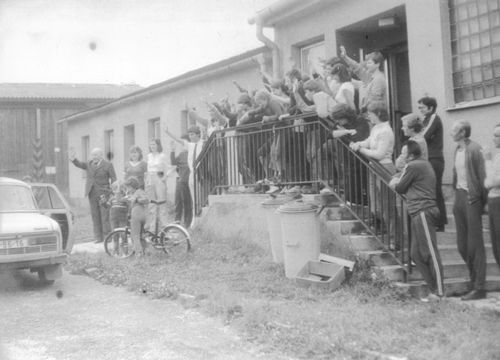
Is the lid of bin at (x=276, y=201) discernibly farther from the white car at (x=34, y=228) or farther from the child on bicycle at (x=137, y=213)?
the white car at (x=34, y=228)

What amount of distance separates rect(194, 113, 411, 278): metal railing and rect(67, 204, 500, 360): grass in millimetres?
693

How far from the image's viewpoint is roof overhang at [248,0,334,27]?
418 inches

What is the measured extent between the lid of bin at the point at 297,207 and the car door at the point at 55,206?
3631 millimetres

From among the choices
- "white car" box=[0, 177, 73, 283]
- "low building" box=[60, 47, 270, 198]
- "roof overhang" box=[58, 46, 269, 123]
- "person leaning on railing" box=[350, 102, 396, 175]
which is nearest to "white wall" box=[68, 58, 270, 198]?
"low building" box=[60, 47, 270, 198]

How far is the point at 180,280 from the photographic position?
24.2ft

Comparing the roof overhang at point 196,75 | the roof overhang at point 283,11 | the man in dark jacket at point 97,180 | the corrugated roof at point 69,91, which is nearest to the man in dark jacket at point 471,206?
the roof overhang at point 283,11

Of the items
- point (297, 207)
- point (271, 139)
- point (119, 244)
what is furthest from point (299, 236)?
Result: point (119, 244)

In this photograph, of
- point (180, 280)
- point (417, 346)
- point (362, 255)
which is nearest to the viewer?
point (417, 346)

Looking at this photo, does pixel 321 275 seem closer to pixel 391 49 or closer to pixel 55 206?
pixel 55 206

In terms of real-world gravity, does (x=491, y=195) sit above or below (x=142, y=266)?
above

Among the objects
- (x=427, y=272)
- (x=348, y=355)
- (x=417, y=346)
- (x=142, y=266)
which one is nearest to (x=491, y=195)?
(x=427, y=272)

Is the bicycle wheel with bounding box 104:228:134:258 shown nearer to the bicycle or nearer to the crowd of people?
the bicycle

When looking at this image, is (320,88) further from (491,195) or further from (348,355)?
(348,355)

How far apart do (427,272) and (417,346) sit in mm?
1710
